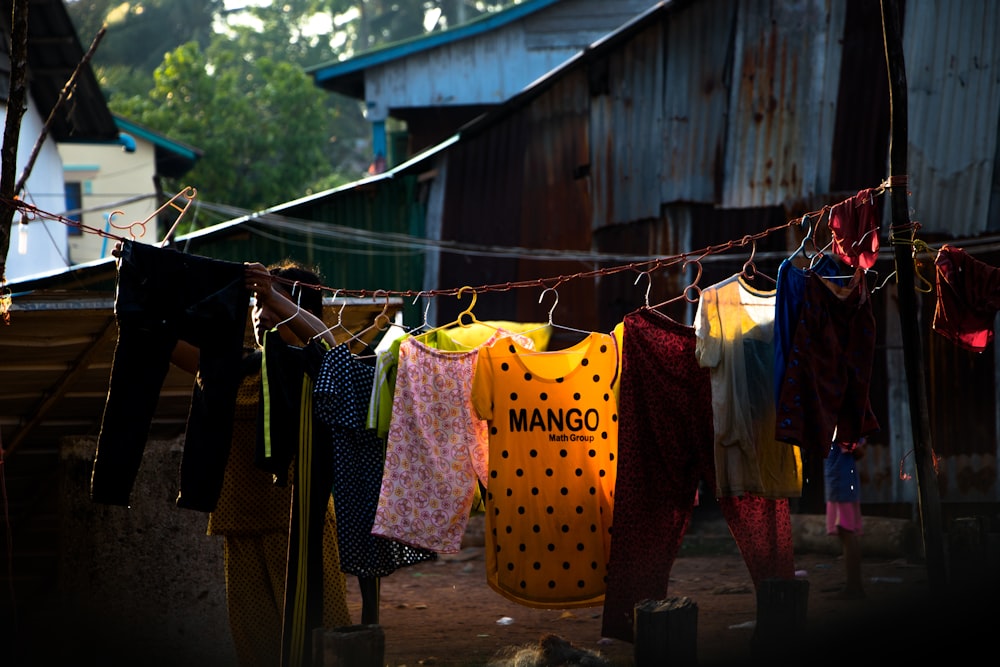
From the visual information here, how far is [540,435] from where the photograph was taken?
17.3 feet

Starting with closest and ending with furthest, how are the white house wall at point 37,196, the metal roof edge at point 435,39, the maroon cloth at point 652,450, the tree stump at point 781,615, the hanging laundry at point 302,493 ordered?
the tree stump at point 781,615, the hanging laundry at point 302,493, the maroon cloth at point 652,450, the white house wall at point 37,196, the metal roof edge at point 435,39

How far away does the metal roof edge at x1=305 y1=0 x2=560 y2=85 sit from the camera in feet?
55.2

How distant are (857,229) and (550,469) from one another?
5.74 feet

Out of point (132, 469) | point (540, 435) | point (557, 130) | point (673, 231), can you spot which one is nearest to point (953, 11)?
point (673, 231)

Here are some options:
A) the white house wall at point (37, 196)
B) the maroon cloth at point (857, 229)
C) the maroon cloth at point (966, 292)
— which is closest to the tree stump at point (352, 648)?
the maroon cloth at point (857, 229)

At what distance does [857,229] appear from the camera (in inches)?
197

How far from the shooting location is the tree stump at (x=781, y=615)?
4.50 meters

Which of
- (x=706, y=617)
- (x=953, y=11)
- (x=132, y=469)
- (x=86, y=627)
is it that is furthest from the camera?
(x=953, y=11)

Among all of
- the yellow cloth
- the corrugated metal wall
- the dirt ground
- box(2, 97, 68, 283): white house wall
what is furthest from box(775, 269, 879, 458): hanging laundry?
box(2, 97, 68, 283): white house wall

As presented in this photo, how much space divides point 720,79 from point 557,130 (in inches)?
68.5

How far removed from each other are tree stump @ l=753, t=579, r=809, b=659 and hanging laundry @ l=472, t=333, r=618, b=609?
0.98 metres

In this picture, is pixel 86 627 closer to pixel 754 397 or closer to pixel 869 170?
pixel 754 397

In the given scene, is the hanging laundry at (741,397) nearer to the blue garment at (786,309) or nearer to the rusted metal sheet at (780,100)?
the blue garment at (786,309)

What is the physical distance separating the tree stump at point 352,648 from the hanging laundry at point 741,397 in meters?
1.69
